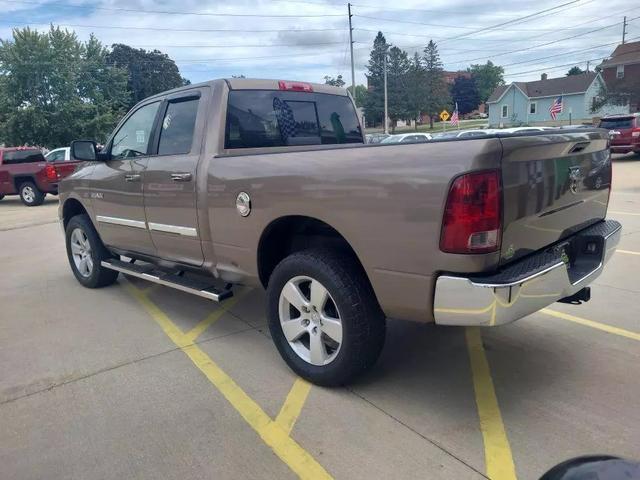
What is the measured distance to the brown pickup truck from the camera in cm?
253

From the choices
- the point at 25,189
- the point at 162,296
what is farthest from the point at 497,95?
the point at 162,296

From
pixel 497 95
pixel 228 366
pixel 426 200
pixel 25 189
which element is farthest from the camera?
pixel 497 95

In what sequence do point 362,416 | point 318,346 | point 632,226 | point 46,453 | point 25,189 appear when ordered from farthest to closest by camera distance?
point 25,189 < point 632,226 < point 318,346 < point 362,416 < point 46,453

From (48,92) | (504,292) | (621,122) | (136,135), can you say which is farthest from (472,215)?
(48,92)

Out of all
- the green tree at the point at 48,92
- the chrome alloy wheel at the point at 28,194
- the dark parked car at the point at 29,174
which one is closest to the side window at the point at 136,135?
the dark parked car at the point at 29,174

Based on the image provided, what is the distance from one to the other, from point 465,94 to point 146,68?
Answer: 6537 centimetres

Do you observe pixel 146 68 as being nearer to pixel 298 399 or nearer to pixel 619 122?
pixel 619 122

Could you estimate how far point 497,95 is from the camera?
71.1 meters

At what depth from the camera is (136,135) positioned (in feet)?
16.1

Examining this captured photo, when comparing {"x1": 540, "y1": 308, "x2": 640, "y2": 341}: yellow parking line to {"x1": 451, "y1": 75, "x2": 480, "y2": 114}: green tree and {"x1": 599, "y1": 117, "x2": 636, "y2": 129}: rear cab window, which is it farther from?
{"x1": 451, "y1": 75, "x2": 480, "y2": 114}: green tree

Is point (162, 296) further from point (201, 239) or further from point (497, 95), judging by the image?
point (497, 95)

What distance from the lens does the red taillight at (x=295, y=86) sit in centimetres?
451

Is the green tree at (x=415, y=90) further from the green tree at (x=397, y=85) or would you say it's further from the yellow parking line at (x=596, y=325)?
the yellow parking line at (x=596, y=325)

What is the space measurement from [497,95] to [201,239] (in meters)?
74.3
